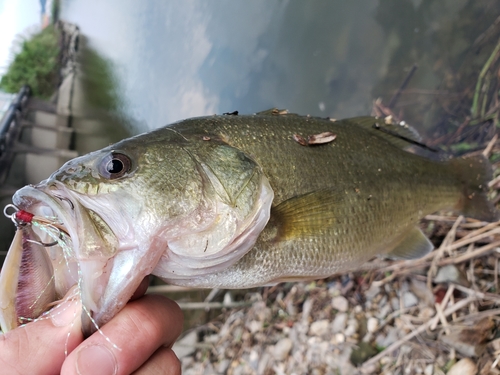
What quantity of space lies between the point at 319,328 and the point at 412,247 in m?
1.25

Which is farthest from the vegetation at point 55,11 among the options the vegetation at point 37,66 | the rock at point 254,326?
the rock at point 254,326

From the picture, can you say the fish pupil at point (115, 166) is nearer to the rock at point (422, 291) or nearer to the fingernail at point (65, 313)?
the fingernail at point (65, 313)

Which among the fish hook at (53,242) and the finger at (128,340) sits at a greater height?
the fish hook at (53,242)

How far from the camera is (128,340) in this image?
2.61 feet

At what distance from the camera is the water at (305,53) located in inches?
103

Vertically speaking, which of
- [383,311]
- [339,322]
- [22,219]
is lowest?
[339,322]

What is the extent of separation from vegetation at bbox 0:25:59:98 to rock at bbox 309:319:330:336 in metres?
8.32

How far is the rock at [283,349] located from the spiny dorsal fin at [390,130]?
182 centimetres

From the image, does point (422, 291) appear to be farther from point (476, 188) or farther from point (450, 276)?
point (476, 188)

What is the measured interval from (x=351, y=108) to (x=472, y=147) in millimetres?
1140

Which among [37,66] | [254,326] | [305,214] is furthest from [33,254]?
[37,66]

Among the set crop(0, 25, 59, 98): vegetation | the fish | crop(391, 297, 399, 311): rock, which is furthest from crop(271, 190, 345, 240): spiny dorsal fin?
crop(0, 25, 59, 98): vegetation

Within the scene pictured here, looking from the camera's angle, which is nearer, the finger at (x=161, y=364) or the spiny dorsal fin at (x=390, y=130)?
the finger at (x=161, y=364)

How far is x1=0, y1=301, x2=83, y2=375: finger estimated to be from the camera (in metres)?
0.76
